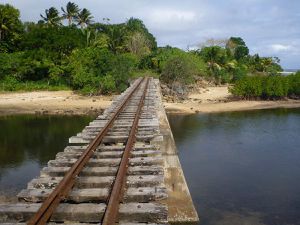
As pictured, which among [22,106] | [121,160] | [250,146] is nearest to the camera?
[121,160]

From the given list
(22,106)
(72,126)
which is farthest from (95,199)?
(22,106)

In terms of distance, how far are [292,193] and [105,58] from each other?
30.1m

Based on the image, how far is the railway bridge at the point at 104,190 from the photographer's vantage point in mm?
5410

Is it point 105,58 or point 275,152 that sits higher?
point 105,58

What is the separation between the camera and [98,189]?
6.28 meters

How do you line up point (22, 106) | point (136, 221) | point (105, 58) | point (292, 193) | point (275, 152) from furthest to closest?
point (105, 58) → point (22, 106) → point (275, 152) → point (292, 193) → point (136, 221)

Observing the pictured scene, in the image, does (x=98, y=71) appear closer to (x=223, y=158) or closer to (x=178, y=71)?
Answer: (x=178, y=71)

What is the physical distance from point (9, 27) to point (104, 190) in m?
47.2

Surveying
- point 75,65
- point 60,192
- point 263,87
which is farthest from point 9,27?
point 60,192

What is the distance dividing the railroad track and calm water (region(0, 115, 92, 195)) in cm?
696

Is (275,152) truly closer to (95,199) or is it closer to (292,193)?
(292,193)

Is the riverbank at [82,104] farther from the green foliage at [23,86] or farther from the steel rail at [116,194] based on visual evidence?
the steel rail at [116,194]

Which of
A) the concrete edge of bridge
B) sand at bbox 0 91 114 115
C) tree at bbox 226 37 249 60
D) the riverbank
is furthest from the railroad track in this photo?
tree at bbox 226 37 249 60

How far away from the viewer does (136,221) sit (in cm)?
542
